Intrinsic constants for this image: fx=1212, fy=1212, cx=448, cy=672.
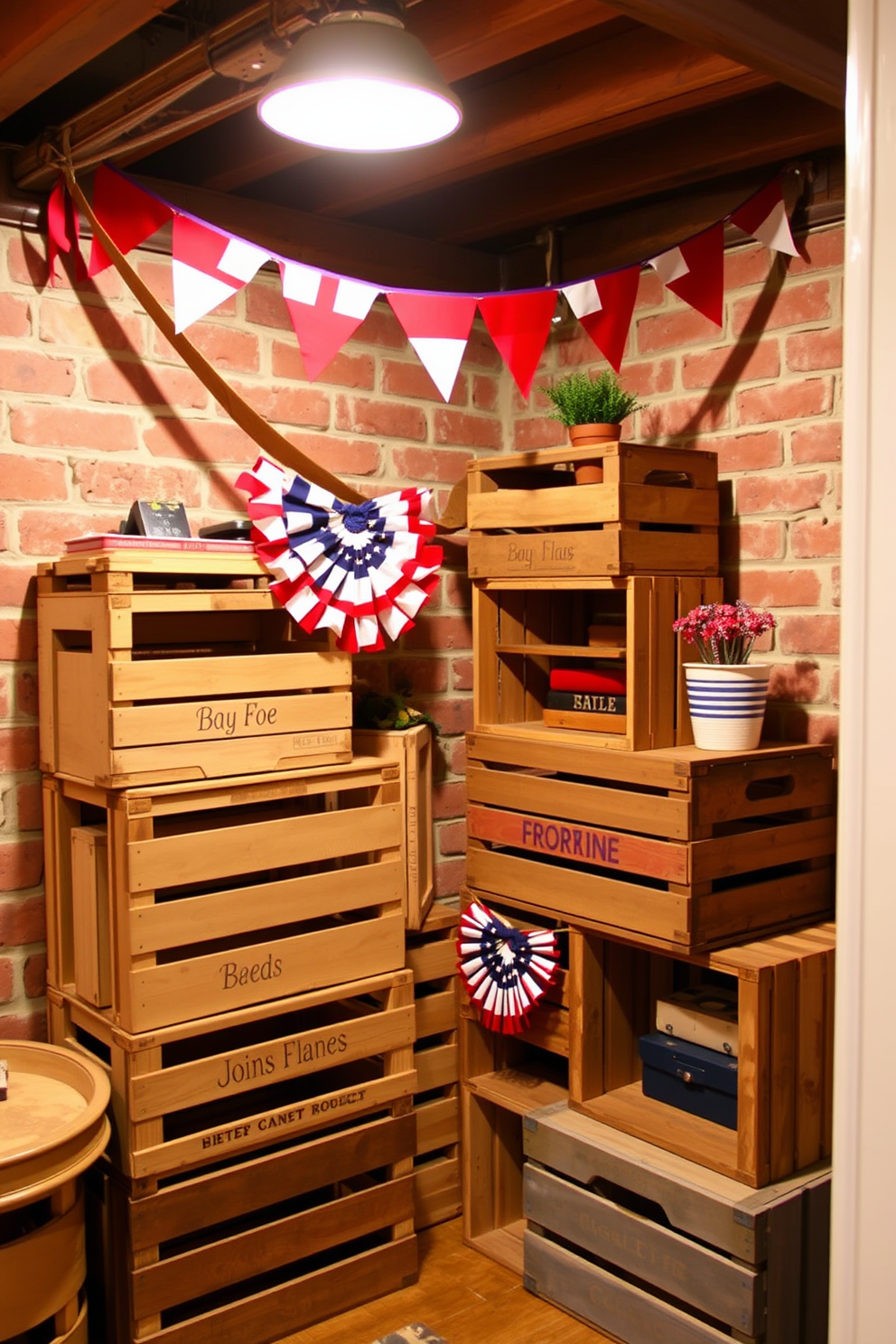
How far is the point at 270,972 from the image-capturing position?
2.25 metres

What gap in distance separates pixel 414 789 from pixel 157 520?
776mm

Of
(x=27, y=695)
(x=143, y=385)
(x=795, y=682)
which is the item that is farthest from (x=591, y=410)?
(x=27, y=695)

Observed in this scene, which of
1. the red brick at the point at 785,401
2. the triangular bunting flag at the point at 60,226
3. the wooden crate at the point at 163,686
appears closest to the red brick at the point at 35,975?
the wooden crate at the point at 163,686

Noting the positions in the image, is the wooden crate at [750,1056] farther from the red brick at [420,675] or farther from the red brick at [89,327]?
the red brick at [89,327]

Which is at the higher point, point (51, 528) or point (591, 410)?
point (591, 410)

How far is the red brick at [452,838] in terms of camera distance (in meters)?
3.00

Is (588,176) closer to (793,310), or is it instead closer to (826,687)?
(793,310)

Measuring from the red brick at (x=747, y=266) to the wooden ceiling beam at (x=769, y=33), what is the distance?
3.01ft

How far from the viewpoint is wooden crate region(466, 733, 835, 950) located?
2137 mm

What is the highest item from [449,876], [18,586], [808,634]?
[18,586]

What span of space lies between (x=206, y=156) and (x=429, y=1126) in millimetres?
2129

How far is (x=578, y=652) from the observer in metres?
2.42

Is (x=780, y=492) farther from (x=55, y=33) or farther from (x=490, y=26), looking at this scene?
(x=55, y=33)

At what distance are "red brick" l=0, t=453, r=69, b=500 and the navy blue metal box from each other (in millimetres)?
1552
